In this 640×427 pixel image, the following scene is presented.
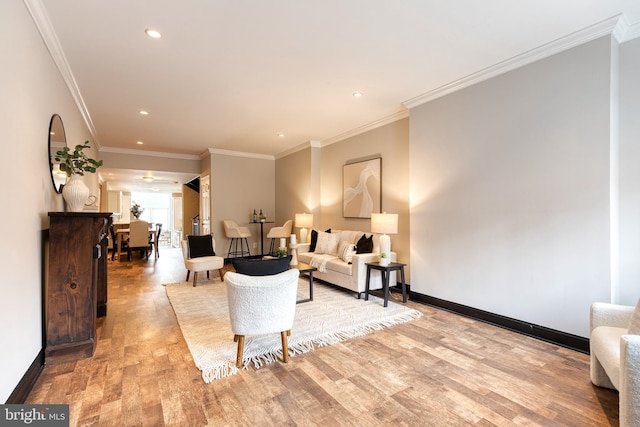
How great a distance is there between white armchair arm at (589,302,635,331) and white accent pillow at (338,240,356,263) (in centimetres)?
284

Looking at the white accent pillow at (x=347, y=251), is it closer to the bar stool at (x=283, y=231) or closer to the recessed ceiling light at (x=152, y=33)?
the bar stool at (x=283, y=231)

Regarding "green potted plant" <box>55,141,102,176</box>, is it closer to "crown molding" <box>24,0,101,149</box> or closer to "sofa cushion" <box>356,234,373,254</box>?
"crown molding" <box>24,0,101,149</box>

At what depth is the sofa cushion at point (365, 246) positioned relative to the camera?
466cm

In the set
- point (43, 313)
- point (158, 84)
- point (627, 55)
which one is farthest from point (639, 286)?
point (158, 84)

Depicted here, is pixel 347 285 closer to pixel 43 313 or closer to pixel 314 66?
pixel 314 66

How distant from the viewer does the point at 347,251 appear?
15.5 feet

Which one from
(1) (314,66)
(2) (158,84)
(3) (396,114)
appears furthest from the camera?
(3) (396,114)

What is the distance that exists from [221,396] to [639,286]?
343 cm

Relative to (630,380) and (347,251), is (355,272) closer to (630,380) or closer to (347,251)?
(347,251)

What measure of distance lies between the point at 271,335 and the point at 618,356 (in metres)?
2.55

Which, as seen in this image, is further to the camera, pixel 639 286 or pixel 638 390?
pixel 639 286

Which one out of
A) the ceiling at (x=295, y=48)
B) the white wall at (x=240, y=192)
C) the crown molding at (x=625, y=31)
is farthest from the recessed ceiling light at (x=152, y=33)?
the white wall at (x=240, y=192)

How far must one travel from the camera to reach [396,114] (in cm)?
477

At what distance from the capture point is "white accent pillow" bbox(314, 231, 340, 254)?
17.4ft
